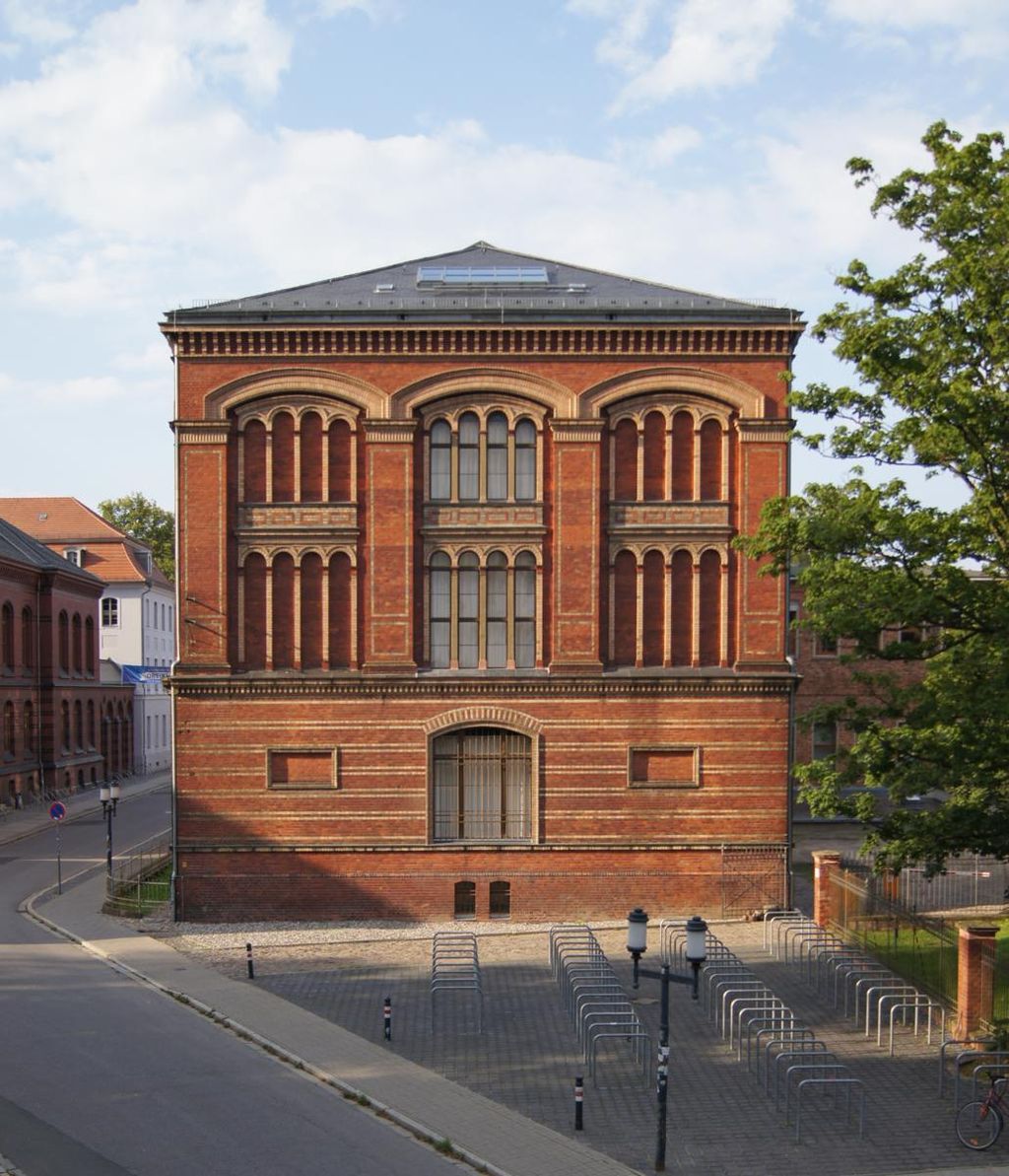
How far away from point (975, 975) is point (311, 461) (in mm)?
17262

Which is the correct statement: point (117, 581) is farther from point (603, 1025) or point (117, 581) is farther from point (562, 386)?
point (603, 1025)

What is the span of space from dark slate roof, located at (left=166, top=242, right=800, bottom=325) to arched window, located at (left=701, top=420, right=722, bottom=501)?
247 cm

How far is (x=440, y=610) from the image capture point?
2777cm

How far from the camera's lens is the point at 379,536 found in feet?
90.0

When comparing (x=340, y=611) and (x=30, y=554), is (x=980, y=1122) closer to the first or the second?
(x=340, y=611)

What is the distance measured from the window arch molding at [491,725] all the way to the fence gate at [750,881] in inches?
173

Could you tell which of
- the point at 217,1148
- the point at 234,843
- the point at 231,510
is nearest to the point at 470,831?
the point at 234,843

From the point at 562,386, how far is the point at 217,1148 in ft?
59.6

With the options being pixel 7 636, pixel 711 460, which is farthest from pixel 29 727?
pixel 711 460

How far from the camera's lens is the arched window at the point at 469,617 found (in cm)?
2767

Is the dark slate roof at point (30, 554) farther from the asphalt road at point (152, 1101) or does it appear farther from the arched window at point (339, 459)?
the asphalt road at point (152, 1101)

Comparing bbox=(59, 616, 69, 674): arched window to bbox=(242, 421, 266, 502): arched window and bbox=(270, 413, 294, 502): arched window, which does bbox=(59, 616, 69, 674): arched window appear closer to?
bbox=(242, 421, 266, 502): arched window

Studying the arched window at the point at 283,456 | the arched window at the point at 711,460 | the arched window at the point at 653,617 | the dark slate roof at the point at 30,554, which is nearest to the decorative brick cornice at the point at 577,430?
the arched window at the point at 711,460

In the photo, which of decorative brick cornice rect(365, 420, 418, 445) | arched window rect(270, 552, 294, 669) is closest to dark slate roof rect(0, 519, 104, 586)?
arched window rect(270, 552, 294, 669)
